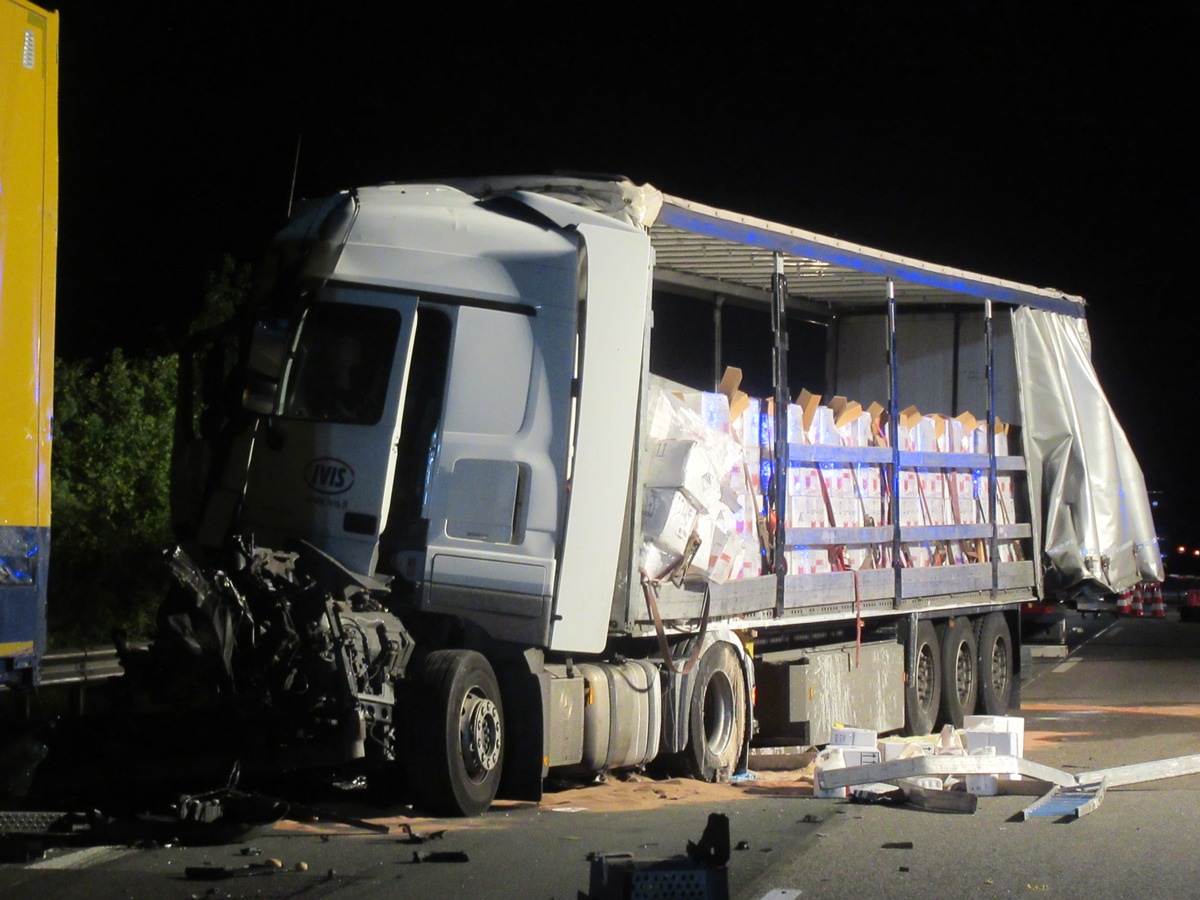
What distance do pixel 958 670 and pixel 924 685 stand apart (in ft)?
2.75

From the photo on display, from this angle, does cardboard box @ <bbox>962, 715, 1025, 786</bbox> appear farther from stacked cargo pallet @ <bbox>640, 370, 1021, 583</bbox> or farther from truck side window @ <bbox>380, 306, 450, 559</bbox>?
truck side window @ <bbox>380, 306, 450, 559</bbox>

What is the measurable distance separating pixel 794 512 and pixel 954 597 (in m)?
3.83

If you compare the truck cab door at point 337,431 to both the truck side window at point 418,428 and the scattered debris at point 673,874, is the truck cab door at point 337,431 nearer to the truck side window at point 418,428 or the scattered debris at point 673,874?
the truck side window at point 418,428

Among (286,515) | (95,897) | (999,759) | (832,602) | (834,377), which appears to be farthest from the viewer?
(834,377)

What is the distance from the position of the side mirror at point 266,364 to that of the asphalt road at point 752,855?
2.41 metres

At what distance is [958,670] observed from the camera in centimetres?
1620

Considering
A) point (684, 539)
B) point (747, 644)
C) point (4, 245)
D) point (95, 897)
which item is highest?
point (4, 245)

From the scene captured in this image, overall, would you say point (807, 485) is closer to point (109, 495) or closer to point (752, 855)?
point (752, 855)

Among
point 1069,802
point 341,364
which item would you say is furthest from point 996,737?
point 341,364

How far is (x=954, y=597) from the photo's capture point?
15.7m

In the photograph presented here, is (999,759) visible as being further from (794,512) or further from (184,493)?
(184,493)

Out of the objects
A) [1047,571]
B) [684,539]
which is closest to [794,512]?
[684,539]

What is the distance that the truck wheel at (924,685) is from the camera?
15.0 m

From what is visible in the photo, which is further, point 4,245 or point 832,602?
point 832,602
